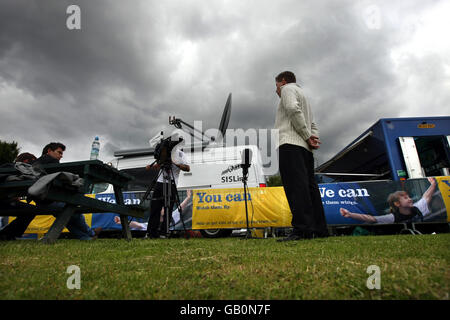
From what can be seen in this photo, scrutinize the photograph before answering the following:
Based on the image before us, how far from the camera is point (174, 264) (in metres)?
1.45

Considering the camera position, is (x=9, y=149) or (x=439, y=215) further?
(x=9, y=149)

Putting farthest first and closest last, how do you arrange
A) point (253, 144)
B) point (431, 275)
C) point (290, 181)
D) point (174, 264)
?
point (253, 144)
point (290, 181)
point (174, 264)
point (431, 275)

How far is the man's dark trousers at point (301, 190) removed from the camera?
282 centimetres

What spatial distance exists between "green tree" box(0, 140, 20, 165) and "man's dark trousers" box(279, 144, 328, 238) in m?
25.6

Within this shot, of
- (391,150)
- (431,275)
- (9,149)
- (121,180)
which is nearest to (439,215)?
(391,150)

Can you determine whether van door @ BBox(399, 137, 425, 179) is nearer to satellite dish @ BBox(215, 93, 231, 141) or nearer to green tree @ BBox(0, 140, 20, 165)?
satellite dish @ BBox(215, 93, 231, 141)

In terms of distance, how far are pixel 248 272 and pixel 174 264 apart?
1.71 feet

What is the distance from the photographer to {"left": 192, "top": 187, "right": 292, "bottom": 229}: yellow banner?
240 inches

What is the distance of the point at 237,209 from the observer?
6.22m

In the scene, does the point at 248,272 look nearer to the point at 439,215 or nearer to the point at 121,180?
the point at 121,180

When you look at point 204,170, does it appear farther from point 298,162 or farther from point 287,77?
point 298,162

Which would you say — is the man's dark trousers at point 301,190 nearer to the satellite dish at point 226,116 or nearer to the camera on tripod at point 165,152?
the camera on tripod at point 165,152

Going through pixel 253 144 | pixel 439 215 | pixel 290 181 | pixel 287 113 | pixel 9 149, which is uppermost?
pixel 9 149

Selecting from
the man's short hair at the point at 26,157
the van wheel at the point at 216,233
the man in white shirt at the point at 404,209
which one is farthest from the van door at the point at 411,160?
the man's short hair at the point at 26,157
